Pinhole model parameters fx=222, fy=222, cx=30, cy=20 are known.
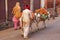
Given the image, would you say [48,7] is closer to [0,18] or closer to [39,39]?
[0,18]

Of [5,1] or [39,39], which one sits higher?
[5,1]

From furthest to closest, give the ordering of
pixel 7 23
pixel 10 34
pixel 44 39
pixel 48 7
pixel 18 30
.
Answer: pixel 48 7 < pixel 7 23 < pixel 18 30 < pixel 10 34 < pixel 44 39

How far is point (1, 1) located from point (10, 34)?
Result: 3940 millimetres

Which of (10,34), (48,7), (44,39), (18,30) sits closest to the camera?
(44,39)

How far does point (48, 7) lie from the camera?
24.1 meters

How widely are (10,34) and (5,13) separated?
155 inches

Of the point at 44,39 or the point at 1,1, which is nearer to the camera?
the point at 44,39

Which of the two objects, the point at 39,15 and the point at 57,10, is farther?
the point at 57,10

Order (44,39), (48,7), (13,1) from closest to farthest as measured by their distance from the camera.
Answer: (44,39) < (13,1) < (48,7)

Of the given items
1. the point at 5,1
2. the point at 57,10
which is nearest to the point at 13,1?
the point at 5,1

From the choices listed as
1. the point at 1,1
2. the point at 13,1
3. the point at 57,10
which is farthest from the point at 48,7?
the point at 1,1

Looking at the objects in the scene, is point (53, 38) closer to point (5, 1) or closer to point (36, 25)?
point (36, 25)

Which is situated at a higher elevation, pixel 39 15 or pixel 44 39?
pixel 39 15

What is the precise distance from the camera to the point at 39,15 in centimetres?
1460
